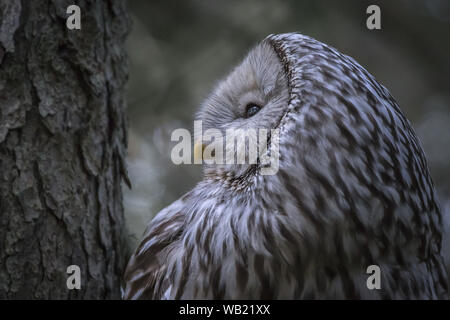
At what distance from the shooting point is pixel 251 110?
1.64 meters

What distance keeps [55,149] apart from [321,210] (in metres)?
1.00

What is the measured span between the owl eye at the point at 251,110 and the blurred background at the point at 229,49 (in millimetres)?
1259

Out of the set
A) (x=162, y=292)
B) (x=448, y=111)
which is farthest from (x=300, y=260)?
(x=448, y=111)

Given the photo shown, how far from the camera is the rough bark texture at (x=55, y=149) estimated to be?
1.54m

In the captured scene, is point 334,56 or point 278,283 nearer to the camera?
point 278,283

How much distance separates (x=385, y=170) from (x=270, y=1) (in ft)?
6.34

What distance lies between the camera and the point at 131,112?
312cm

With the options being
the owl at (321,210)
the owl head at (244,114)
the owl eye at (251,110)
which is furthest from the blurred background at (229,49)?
the owl at (321,210)

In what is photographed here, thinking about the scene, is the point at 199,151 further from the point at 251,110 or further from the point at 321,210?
the point at 321,210

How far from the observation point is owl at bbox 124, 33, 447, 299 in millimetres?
1311

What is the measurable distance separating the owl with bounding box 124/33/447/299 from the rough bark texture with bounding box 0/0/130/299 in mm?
400

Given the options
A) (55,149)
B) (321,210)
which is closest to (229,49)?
(55,149)

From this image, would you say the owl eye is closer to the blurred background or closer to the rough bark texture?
the rough bark texture
